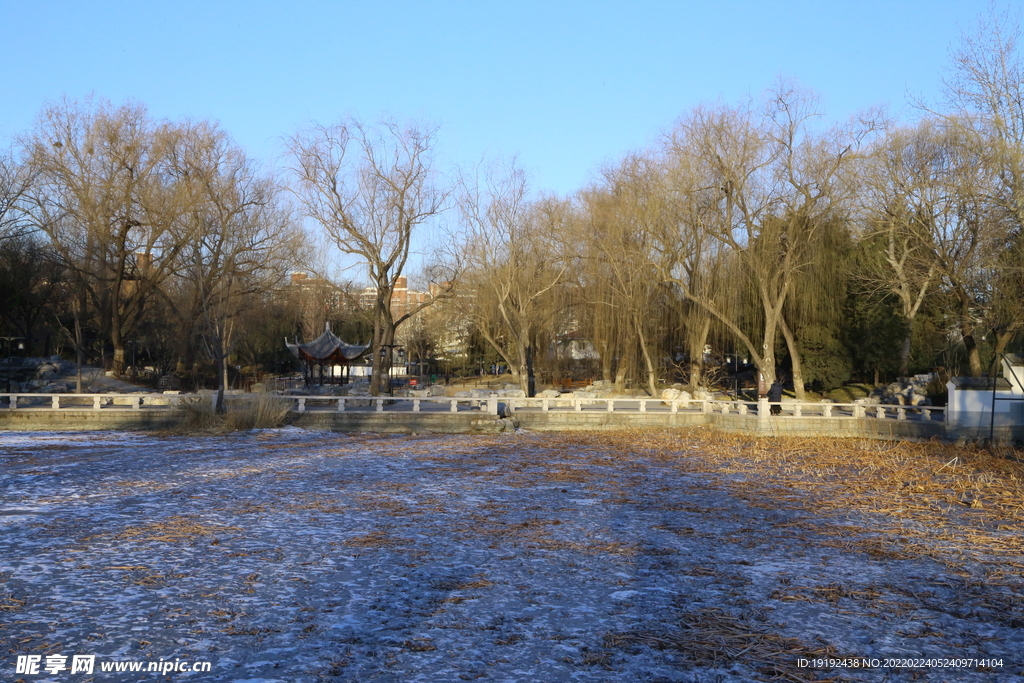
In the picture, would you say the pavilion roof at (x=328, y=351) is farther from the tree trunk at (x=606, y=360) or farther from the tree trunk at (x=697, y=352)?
the tree trunk at (x=697, y=352)

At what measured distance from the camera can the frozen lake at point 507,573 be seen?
512 cm

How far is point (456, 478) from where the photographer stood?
506 inches

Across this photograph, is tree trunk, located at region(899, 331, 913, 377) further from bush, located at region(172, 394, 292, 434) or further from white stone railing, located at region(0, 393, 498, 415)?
bush, located at region(172, 394, 292, 434)

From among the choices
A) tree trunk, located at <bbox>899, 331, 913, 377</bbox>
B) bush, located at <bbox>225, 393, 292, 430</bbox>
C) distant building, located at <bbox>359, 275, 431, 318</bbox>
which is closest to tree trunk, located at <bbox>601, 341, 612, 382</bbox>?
distant building, located at <bbox>359, 275, 431, 318</bbox>

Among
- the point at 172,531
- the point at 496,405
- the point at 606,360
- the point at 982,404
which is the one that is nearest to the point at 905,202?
the point at 982,404

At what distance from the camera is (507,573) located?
7070mm

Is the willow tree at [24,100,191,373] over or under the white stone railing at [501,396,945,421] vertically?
over

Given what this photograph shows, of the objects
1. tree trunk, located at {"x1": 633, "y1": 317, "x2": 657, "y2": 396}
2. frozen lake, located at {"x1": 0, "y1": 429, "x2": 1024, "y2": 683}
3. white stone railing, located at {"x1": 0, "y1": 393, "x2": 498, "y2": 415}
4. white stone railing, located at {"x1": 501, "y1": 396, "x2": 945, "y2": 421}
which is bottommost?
frozen lake, located at {"x1": 0, "y1": 429, "x2": 1024, "y2": 683}

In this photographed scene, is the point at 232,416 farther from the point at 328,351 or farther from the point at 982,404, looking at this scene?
the point at 982,404

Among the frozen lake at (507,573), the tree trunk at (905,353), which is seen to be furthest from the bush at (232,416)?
the tree trunk at (905,353)

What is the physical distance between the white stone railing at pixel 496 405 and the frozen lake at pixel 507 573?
9.24 metres

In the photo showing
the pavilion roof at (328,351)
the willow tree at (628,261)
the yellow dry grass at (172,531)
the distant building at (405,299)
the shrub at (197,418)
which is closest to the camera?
the yellow dry grass at (172,531)

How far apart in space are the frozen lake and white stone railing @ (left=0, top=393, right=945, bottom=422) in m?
9.24

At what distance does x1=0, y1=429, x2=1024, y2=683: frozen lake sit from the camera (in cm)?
512
